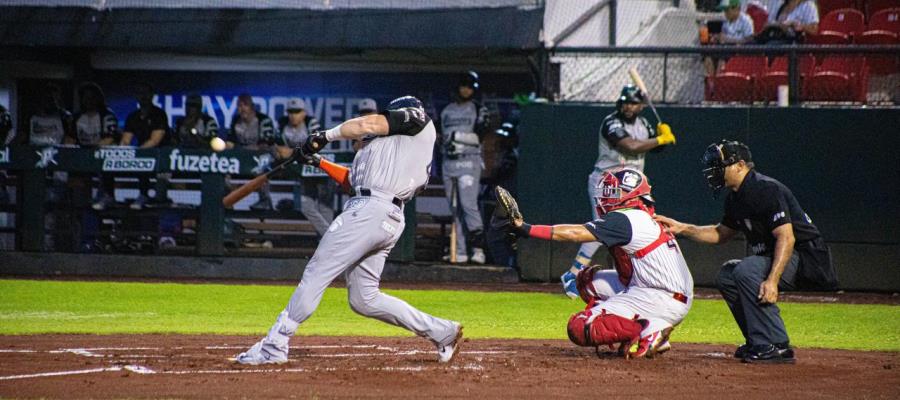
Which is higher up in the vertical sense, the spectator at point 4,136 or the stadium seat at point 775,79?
the stadium seat at point 775,79

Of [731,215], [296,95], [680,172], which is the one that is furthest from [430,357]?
[296,95]

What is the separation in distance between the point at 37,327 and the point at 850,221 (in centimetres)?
868

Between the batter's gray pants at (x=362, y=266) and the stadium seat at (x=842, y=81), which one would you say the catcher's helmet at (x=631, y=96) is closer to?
the stadium seat at (x=842, y=81)

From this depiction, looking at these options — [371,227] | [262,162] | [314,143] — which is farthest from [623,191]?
[262,162]

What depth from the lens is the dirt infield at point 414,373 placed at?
587cm

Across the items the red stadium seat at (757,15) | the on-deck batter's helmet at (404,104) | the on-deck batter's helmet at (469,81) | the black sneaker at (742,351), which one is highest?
the red stadium seat at (757,15)

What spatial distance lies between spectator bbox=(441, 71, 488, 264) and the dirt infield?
5.68 metres

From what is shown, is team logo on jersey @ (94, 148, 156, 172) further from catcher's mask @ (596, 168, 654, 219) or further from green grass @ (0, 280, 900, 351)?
catcher's mask @ (596, 168, 654, 219)

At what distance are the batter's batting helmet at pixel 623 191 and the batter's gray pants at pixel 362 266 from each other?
135 cm

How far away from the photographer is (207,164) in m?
14.0

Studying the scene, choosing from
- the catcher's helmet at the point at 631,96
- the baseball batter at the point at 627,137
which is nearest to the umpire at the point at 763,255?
the baseball batter at the point at 627,137

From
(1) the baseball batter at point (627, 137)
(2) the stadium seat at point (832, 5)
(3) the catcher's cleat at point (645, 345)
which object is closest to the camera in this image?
(3) the catcher's cleat at point (645, 345)

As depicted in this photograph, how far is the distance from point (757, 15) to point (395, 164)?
395 inches

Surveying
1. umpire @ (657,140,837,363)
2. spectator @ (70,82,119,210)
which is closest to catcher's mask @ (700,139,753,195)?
umpire @ (657,140,837,363)
